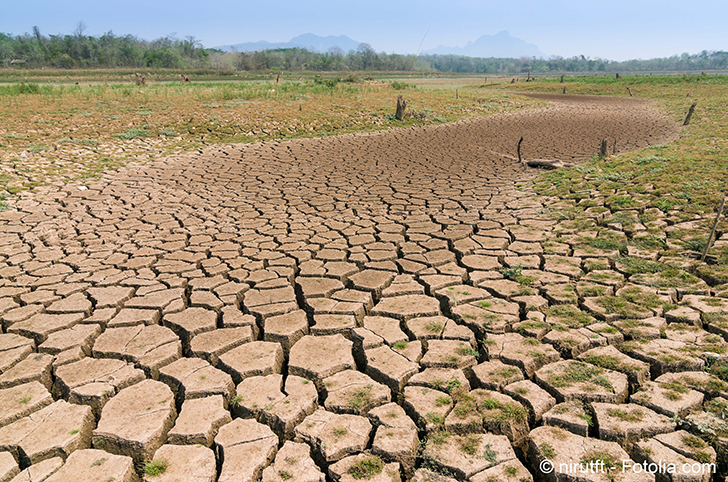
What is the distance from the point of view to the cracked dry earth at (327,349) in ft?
7.30

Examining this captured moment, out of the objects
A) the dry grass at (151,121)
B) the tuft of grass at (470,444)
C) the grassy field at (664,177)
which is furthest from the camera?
the dry grass at (151,121)

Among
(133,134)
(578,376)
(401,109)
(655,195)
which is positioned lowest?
(578,376)

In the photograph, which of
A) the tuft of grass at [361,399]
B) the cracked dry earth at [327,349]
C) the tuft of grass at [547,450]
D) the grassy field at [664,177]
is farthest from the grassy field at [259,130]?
the tuft of grass at [361,399]

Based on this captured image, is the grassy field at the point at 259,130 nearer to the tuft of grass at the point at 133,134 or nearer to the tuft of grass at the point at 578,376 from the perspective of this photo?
the tuft of grass at the point at 133,134

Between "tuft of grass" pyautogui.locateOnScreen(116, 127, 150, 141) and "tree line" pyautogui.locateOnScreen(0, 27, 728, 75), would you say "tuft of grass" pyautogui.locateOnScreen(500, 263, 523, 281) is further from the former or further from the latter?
"tree line" pyautogui.locateOnScreen(0, 27, 728, 75)

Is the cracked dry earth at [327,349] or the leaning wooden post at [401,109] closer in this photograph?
the cracked dry earth at [327,349]

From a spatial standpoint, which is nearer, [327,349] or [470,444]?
[470,444]

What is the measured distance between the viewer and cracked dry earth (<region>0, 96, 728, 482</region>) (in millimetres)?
2225

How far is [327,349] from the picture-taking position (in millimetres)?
3125

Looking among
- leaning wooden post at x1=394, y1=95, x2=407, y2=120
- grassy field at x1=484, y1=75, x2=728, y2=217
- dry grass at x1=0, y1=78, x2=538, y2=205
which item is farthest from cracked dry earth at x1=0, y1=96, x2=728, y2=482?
leaning wooden post at x1=394, y1=95, x2=407, y2=120

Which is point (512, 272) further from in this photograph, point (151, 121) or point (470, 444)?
point (151, 121)

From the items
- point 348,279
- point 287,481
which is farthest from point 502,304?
point 287,481

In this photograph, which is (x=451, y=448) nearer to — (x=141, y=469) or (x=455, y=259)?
(x=141, y=469)

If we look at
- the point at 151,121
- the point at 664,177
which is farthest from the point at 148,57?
the point at 664,177
